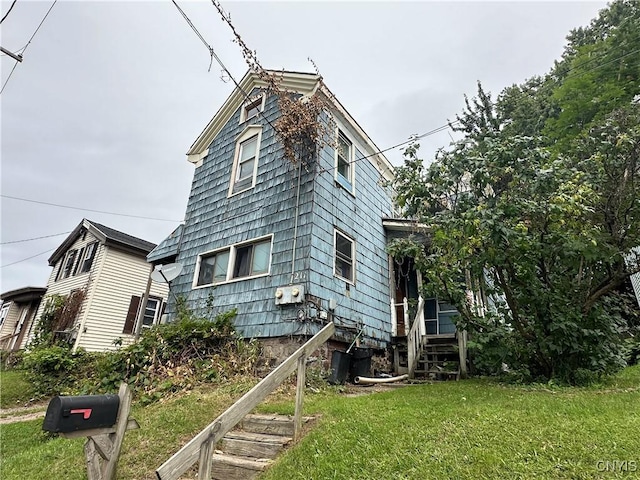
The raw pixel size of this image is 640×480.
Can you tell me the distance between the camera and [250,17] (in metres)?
7.20

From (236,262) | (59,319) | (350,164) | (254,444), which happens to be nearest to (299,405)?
(254,444)

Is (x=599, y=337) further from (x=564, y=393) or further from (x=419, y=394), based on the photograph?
(x=419, y=394)

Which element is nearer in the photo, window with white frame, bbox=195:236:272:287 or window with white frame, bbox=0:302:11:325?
window with white frame, bbox=195:236:272:287

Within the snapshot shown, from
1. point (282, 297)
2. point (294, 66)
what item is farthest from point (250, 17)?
point (282, 297)

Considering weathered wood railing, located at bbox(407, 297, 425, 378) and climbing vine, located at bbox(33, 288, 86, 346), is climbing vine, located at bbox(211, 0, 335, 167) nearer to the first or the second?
weathered wood railing, located at bbox(407, 297, 425, 378)

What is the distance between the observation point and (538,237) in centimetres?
509

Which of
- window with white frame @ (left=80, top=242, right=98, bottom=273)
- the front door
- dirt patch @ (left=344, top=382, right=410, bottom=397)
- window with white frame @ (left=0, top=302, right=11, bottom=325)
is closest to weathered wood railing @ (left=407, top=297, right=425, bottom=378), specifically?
dirt patch @ (left=344, top=382, right=410, bottom=397)

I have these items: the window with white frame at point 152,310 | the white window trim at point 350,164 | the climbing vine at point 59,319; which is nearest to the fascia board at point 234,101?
the white window trim at point 350,164

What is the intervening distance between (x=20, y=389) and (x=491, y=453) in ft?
39.4

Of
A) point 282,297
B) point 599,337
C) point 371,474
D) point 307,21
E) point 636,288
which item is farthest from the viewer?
point 636,288

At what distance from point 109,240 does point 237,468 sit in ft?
46.3

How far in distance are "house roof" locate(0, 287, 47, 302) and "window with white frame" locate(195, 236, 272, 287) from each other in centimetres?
1366

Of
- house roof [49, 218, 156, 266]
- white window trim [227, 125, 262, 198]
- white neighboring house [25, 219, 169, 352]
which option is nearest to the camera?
white window trim [227, 125, 262, 198]

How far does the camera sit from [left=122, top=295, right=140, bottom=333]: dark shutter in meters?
14.3
